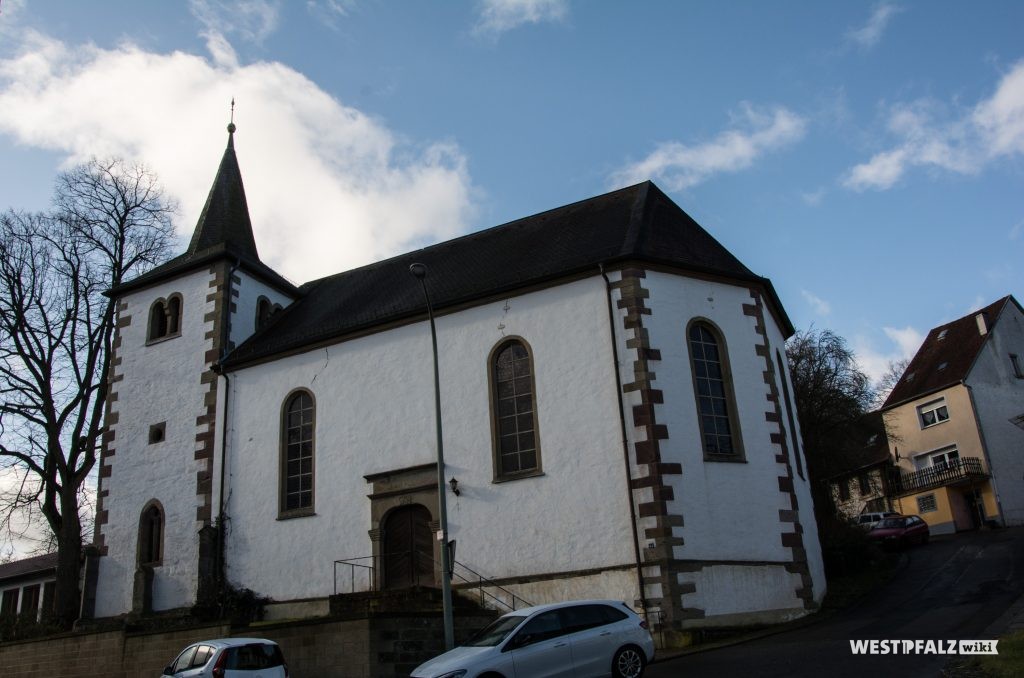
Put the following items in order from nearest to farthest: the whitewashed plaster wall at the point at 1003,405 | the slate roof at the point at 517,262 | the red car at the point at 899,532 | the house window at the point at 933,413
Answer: the slate roof at the point at 517,262 < the red car at the point at 899,532 < the whitewashed plaster wall at the point at 1003,405 < the house window at the point at 933,413

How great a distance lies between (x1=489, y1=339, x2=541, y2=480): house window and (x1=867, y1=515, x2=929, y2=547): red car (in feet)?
51.9

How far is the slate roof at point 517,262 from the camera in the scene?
19734 mm

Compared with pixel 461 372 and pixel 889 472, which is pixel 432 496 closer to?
pixel 461 372

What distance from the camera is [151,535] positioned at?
75.5ft

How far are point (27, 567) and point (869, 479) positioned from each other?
40612 mm

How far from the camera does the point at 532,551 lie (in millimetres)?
17766

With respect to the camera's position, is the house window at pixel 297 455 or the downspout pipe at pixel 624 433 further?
the house window at pixel 297 455

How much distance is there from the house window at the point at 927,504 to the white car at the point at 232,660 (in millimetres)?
32990

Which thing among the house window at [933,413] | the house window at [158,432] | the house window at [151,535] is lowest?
the house window at [151,535]

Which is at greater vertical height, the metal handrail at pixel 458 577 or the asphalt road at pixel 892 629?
the metal handrail at pixel 458 577

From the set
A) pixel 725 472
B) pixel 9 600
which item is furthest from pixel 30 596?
pixel 725 472

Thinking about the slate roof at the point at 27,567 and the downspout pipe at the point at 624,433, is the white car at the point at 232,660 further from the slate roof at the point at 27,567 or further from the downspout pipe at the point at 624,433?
the slate roof at the point at 27,567

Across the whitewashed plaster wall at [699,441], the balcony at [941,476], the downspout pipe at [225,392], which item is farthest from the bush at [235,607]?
the balcony at [941,476]

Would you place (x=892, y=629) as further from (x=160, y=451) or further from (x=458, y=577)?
(x=160, y=451)
